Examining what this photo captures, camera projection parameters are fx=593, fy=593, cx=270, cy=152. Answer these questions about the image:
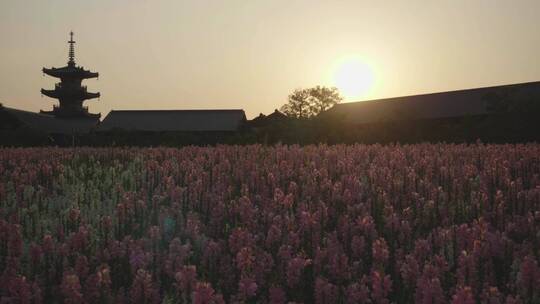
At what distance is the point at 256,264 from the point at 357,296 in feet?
2.57

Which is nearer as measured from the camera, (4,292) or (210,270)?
(4,292)

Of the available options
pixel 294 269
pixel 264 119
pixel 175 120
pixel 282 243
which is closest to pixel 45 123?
pixel 175 120

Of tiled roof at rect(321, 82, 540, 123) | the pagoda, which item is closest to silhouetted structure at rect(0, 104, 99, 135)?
the pagoda

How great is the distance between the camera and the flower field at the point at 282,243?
3139 millimetres

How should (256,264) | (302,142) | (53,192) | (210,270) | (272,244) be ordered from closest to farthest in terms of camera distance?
(256,264) → (210,270) → (272,244) → (53,192) → (302,142)

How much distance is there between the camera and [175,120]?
63969mm

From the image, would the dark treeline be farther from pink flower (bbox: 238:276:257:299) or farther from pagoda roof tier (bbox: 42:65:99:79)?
pagoda roof tier (bbox: 42:65:99:79)

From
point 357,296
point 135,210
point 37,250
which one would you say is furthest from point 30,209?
point 357,296

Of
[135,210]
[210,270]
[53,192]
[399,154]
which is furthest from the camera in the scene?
[399,154]

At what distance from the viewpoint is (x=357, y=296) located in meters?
2.98

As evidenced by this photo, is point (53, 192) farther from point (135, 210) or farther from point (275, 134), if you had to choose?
point (275, 134)

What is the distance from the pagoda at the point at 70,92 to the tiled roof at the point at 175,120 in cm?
1733

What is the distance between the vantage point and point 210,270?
3.88 m

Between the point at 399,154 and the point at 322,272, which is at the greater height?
the point at 399,154
